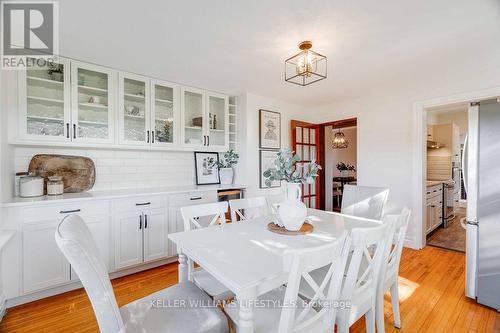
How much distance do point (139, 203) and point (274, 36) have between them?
2204mm

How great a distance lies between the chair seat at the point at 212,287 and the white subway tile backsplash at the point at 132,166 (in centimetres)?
186

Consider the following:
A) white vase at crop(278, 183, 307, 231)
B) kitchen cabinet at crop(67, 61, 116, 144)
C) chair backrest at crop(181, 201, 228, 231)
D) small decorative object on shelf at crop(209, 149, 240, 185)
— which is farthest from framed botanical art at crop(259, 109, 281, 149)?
white vase at crop(278, 183, 307, 231)

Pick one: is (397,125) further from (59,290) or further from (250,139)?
(59,290)

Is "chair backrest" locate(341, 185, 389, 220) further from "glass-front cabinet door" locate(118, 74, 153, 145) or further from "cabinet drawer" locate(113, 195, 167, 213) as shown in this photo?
"glass-front cabinet door" locate(118, 74, 153, 145)

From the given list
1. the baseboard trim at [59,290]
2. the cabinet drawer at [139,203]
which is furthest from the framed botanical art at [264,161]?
the baseboard trim at [59,290]

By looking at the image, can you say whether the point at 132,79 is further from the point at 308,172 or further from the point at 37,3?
the point at 308,172

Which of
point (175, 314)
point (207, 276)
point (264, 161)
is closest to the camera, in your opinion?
point (175, 314)

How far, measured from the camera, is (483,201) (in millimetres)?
1938

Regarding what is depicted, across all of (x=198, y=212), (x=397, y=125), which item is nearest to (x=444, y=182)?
(x=397, y=125)

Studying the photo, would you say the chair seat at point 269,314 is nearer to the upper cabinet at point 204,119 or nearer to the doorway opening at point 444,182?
the upper cabinet at point 204,119

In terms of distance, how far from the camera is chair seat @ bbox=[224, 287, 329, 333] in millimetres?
1124

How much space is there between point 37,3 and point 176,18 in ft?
3.14

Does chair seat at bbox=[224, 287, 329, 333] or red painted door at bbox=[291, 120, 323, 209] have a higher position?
red painted door at bbox=[291, 120, 323, 209]

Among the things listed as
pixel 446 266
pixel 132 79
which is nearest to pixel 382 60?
pixel 446 266
